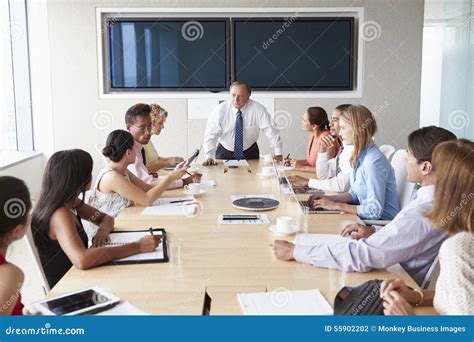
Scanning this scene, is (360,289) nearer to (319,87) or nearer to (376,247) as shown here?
(376,247)

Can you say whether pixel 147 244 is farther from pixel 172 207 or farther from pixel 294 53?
pixel 294 53

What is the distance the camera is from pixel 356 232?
186cm

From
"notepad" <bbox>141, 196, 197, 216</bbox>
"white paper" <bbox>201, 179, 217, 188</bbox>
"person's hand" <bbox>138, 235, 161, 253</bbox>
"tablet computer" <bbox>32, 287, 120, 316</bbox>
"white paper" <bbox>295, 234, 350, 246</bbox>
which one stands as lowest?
"tablet computer" <bbox>32, 287, 120, 316</bbox>

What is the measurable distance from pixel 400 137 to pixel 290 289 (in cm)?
428

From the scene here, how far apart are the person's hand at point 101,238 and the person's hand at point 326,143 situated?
1.89 metres

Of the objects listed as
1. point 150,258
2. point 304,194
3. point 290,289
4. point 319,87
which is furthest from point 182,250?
point 319,87

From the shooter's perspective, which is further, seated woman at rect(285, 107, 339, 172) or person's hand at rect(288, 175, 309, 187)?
seated woman at rect(285, 107, 339, 172)

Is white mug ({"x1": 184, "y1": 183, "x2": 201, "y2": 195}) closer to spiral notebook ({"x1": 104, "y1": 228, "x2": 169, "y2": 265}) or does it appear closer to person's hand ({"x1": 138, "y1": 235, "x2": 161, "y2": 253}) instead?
spiral notebook ({"x1": 104, "y1": 228, "x2": 169, "y2": 265})

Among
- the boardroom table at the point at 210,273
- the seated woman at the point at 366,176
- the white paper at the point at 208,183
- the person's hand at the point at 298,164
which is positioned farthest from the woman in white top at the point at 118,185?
the person's hand at the point at 298,164

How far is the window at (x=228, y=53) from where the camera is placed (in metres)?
5.15

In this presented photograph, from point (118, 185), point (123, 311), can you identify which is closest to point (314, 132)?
point (118, 185)

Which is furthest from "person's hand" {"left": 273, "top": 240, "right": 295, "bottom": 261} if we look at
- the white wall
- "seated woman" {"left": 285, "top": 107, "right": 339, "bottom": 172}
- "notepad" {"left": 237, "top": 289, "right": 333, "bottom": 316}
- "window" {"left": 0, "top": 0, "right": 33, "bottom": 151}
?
"window" {"left": 0, "top": 0, "right": 33, "bottom": 151}

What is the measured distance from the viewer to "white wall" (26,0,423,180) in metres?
5.11

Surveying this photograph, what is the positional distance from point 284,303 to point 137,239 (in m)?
0.72
